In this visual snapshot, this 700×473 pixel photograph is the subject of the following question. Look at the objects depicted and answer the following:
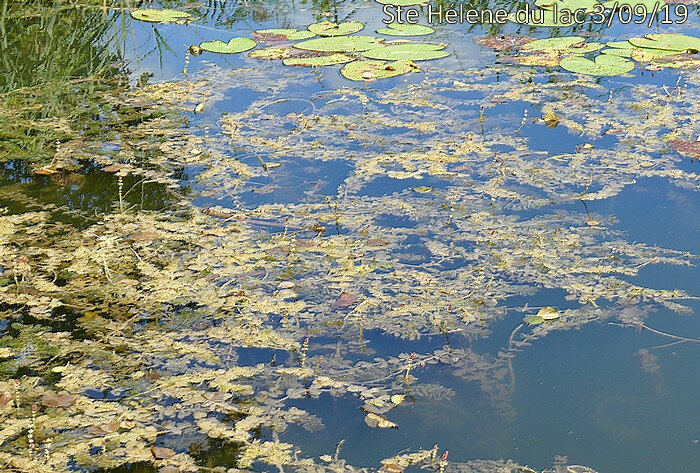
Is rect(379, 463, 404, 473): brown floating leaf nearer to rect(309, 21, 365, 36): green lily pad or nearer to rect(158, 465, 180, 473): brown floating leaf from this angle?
rect(158, 465, 180, 473): brown floating leaf

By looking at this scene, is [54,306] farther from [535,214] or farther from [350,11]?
[350,11]

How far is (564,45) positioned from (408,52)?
798 millimetres

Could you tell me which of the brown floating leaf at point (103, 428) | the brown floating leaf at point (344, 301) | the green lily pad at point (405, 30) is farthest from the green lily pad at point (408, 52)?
the brown floating leaf at point (103, 428)

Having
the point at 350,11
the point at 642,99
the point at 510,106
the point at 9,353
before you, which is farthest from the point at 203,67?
the point at 9,353

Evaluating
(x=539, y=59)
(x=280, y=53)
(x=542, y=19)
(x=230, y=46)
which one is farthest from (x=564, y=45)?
(x=230, y=46)

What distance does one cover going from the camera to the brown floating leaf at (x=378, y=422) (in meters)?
1.92

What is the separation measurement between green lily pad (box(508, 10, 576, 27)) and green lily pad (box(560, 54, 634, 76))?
0.63 metres

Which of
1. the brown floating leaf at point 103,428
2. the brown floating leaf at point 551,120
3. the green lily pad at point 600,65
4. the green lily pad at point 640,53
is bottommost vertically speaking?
A: the brown floating leaf at point 103,428

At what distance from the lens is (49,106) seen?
369 centimetres

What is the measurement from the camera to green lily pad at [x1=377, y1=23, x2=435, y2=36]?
180 inches

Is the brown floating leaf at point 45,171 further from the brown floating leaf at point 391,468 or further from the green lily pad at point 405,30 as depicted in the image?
the green lily pad at point 405,30

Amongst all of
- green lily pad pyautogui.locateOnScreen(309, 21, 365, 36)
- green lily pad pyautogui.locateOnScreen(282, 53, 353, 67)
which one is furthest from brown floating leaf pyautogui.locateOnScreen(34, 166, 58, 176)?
green lily pad pyautogui.locateOnScreen(309, 21, 365, 36)

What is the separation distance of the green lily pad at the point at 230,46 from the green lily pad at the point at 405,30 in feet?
2.36

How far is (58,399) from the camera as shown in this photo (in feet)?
6.55
